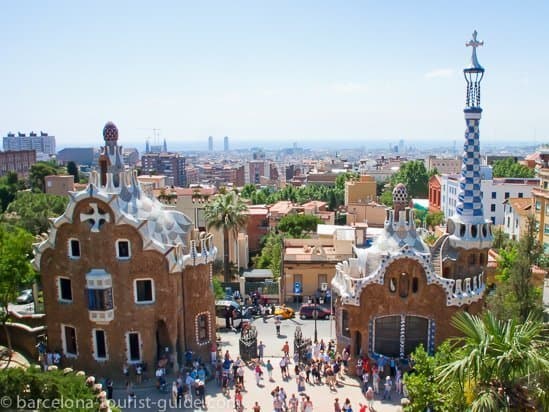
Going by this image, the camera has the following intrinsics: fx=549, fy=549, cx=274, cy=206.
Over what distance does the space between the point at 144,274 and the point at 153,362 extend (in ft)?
15.5

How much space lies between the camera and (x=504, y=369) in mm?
15344

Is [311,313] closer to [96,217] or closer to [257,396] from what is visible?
[257,396]

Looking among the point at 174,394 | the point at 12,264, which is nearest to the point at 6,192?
the point at 12,264

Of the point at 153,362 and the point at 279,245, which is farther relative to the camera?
the point at 279,245

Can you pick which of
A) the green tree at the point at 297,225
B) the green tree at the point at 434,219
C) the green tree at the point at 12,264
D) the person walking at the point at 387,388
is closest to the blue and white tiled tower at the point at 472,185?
the person walking at the point at 387,388

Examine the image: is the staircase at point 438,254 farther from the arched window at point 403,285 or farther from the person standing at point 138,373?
the person standing at point 138,373

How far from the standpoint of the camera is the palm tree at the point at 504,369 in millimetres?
15109

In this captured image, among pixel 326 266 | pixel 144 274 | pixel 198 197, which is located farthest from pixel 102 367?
pixel 198 197

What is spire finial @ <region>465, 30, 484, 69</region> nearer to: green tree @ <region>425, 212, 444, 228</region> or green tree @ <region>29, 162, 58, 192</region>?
green tree @ <region>425, 212, 444, 228</region>

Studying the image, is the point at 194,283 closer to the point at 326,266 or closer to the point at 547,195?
the point at 326,266

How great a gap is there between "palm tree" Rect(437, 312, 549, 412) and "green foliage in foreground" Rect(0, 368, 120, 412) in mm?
13436

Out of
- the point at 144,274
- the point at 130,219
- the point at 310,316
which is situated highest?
the point at 130,219

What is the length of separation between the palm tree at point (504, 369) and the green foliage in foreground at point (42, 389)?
13436 mm

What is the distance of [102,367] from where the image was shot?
93.3 ft
